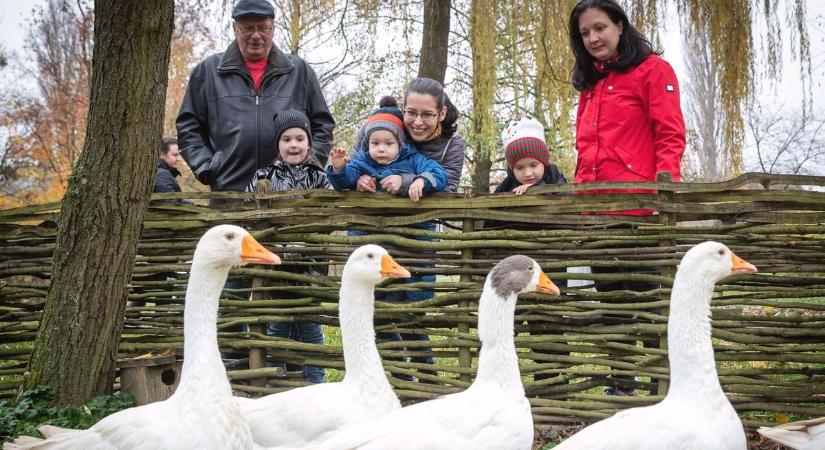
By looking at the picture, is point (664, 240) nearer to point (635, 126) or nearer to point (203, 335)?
point (635, 126)

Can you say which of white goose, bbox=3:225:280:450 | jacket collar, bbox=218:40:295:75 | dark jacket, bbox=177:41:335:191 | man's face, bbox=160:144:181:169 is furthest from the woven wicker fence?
man's face, bbox=160:144:181:169

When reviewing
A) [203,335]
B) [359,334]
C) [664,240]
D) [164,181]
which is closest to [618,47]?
[664,240]

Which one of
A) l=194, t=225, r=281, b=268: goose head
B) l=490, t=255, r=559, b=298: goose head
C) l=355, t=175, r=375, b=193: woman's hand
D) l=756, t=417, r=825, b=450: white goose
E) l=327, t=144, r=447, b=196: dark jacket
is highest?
l=327, t=144, r=447, b=196: dark jacket

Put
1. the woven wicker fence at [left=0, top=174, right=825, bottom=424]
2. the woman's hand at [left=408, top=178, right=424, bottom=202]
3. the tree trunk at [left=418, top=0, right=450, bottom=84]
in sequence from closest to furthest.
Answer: the woven wicker fence at [left=0, top=174, right=825, bottom=424], the woman's hand at [left=408, top=178, right=424, bottom=202], the tree trunk at [left=418, top=0, right=450, bottom=84]

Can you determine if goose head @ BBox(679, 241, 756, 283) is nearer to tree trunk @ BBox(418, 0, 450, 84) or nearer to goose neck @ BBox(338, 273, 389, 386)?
goose neck @ BBox(338, 273, 389, 386)

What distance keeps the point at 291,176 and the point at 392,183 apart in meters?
0.95

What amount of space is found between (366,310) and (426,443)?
41.6 inches

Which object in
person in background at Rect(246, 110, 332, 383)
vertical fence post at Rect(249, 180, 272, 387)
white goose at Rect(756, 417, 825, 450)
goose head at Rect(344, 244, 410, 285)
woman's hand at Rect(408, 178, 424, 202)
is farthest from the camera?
person in background at Rect(246, 110, 332, 383)

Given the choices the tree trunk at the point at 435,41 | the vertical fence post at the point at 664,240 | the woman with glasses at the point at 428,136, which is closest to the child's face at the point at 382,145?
the woman with glasses at the point at 428,136

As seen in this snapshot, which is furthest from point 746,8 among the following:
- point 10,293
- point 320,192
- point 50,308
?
point 10,293

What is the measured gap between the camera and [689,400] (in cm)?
331

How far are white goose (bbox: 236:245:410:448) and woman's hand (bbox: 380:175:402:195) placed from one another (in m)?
0.97

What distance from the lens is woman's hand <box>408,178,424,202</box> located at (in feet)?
15.5

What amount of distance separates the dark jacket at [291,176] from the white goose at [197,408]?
6.38 ft
